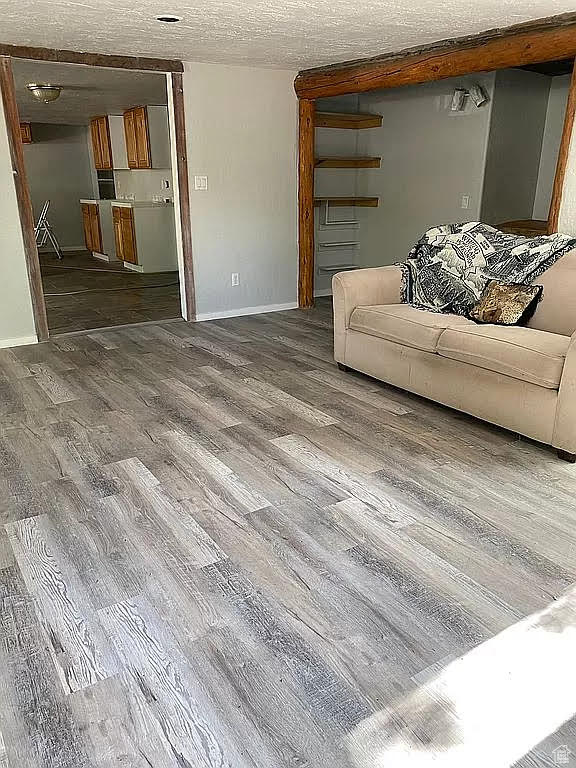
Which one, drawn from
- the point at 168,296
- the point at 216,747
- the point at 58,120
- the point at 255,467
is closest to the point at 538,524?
the point at 255,467

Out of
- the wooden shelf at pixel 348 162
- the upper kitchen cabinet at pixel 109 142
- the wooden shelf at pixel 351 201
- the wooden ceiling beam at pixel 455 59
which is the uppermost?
the wooden ceiling beam at pixel 455 59

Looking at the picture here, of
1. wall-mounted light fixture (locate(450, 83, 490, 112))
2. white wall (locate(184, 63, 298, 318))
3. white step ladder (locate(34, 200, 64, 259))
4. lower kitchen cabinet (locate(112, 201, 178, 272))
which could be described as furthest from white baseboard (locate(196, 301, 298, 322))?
white step ladder (locate(34, 200, 64, 259))

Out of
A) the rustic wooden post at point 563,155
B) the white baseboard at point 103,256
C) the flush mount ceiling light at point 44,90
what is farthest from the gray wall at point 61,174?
the rustic wooden post at point 563,155

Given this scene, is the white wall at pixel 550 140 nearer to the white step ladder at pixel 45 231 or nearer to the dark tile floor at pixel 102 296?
the dark tile floor at pixel 102 296

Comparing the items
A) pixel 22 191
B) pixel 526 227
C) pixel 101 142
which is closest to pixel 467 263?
pixel 526 227

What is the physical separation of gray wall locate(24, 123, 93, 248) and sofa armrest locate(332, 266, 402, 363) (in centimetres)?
856

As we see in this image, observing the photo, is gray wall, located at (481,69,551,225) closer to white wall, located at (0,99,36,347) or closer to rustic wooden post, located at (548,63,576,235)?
rustic wooden post, located at (548,63,576,235)

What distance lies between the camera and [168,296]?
6777 millimetres

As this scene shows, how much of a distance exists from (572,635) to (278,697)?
0.90m

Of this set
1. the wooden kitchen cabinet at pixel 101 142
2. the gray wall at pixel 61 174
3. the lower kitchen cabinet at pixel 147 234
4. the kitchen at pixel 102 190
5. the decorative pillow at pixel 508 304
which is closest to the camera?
the decorative pillow at pixel 508 304

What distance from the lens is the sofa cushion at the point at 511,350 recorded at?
280cm

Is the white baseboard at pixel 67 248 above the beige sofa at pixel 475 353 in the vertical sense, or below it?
below

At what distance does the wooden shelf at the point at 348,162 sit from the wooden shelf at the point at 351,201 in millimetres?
329

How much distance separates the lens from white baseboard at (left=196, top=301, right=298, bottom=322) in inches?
222
